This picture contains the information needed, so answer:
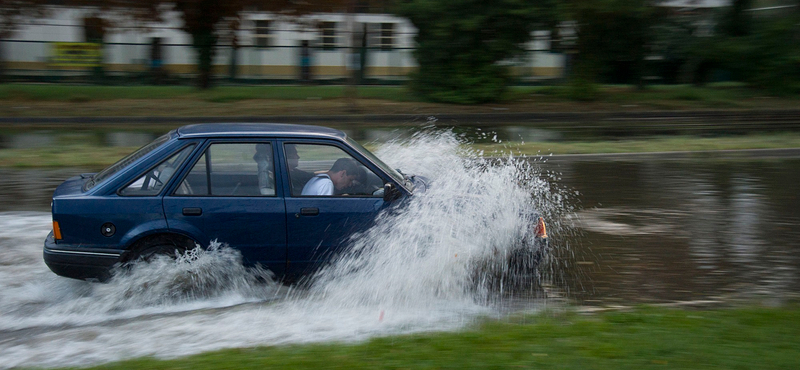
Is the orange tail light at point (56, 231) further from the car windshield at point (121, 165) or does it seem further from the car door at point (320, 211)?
the car door at point (320, 211)

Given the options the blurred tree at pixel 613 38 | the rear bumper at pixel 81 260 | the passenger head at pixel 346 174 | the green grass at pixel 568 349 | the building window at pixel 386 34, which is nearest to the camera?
the green grass at pixel 568 349

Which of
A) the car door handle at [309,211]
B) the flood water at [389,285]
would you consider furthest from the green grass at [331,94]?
the car door handle at [309,211]

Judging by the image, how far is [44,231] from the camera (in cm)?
765

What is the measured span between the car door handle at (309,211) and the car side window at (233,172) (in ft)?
0.91

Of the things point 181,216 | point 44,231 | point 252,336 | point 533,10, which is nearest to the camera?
point 252,336

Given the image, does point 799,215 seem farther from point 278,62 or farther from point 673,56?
point 278,62

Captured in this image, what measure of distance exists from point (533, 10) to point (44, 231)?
1887 centimetres

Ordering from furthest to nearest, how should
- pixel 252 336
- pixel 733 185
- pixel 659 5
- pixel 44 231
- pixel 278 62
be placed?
pixel 278 62
pixel 659 5
pixel 733 185
pixel 44 231
pixel 252 336

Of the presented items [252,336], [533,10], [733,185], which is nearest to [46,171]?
[252,336]

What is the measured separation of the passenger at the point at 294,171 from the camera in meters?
5.66

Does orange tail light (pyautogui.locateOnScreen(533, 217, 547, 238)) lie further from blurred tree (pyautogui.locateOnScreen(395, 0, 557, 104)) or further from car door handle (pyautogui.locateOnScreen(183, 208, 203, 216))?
blurred tree (pyautogui.locateOnScreen(395, 0, 557, 104))

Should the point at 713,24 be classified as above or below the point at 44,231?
above

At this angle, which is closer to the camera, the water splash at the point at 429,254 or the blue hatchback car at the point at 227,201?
the blue hatchback car at the point at 227,201

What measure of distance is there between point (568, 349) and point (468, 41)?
21.2 meters
